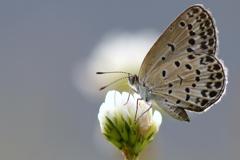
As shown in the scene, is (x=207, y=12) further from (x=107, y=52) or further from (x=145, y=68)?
(x=107, y=52)

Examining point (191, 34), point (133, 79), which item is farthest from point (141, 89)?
point (191, 34)

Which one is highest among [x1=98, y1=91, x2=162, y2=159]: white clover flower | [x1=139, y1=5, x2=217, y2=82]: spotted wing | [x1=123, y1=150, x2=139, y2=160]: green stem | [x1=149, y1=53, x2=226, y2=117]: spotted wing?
[x1=139, y1=5, x2=217, y2=82]: spotted wing

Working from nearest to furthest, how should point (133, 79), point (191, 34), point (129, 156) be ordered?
point (129, 156)
point (191, 34)
point (133, 79)

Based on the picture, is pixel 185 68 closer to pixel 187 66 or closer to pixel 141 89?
pixel 187 66

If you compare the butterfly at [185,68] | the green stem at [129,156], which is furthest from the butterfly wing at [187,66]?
the green stem at [129,156]

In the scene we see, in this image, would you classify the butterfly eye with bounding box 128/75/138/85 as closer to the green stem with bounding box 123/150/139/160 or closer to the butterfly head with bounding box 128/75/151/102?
the butterfly head with bounding box 128/75/151/102

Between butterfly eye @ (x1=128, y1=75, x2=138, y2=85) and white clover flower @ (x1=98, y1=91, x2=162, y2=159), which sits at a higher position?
butterfly eye @ (x1=128, y1=75, x2=138, y2=85)

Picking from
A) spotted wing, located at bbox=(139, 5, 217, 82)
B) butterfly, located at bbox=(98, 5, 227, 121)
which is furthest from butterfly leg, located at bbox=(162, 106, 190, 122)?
spotted wing, located at bbox=(139, 5, 217, 82)
